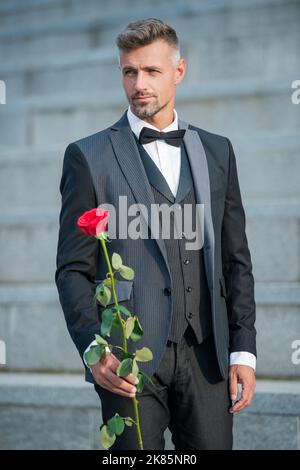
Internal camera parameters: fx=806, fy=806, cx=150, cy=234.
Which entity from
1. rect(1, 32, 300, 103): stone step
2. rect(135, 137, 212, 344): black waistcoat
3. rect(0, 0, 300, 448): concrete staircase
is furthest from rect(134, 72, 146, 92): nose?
rect(1, 32, 300, 103): stone step

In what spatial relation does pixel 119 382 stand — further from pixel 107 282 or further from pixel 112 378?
pixel 107 282

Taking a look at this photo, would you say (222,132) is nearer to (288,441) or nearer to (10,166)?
(10,166)

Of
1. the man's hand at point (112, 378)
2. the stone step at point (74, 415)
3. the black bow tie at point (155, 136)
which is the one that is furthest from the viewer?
the stone step at point (74, 415)

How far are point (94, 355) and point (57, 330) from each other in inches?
77.2

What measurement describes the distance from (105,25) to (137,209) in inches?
167

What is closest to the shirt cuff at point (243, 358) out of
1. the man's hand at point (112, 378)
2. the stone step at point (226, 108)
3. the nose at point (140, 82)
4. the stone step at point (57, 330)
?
the man's hand at point (112, 378)

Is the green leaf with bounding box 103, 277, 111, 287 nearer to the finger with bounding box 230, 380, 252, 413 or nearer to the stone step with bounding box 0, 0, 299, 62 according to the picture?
the finger with bounding box 230, 380, 252, 413

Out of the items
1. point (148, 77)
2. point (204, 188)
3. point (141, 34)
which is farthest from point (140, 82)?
point (204, 188)

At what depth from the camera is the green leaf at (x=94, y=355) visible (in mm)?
2043

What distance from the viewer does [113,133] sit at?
2.54 m

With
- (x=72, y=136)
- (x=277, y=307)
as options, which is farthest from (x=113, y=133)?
(x=72, y=136)

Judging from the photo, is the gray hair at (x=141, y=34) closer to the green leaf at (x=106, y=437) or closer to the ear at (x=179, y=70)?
the ear at (x=179, y=70)

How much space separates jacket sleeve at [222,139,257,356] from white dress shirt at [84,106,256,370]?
3 cm

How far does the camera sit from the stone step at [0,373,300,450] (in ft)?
11.0
